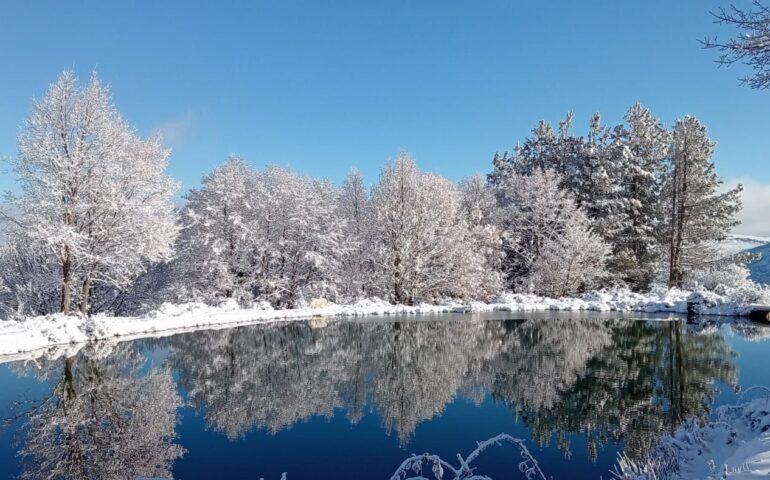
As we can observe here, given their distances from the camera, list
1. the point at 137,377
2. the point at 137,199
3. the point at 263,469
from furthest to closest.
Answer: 1. the point at 137,199
2. the point at 137,377
3. the point at 263,469

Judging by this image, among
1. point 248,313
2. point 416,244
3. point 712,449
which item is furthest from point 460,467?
point 416,244

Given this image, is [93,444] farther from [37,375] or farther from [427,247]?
[427,247]

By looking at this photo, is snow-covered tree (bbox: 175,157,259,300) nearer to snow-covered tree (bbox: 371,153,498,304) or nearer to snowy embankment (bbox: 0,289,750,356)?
snowy embankment (bbox: 0,289,750,356)

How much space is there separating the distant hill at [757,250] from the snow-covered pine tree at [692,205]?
2904 centimetres

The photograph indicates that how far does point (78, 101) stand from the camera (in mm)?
18781

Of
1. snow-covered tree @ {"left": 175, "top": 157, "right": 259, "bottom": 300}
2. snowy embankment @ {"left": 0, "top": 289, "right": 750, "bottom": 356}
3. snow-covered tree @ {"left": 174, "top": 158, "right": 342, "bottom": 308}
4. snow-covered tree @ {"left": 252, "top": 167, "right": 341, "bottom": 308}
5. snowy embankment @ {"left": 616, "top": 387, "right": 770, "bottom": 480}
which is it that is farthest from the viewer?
snow-covered tree @ {"left": 252, "top": 167, "right": 341, "bottom": 308}

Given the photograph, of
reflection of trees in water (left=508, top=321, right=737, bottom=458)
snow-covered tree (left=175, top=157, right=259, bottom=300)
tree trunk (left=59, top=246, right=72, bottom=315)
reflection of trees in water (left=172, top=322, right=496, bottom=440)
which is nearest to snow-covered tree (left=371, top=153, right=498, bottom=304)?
snow-covered tree (left=175, top=157, right=259, bottom=300)

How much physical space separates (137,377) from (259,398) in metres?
3.82

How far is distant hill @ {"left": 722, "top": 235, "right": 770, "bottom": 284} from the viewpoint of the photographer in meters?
66.4

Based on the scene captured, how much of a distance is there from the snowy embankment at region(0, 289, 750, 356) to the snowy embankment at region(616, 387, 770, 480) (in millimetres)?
16795

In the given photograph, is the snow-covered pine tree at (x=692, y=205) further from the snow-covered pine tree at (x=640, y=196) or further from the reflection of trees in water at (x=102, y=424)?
the reflection of trees in water at (x=102, y=424)

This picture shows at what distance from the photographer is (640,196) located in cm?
3606

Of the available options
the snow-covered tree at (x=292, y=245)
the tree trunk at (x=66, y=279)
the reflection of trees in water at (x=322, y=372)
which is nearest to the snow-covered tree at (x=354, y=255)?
the snow-covered tree at (x=292, y=245)

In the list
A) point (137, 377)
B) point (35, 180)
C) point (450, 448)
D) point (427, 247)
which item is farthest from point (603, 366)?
point (35, 180)
